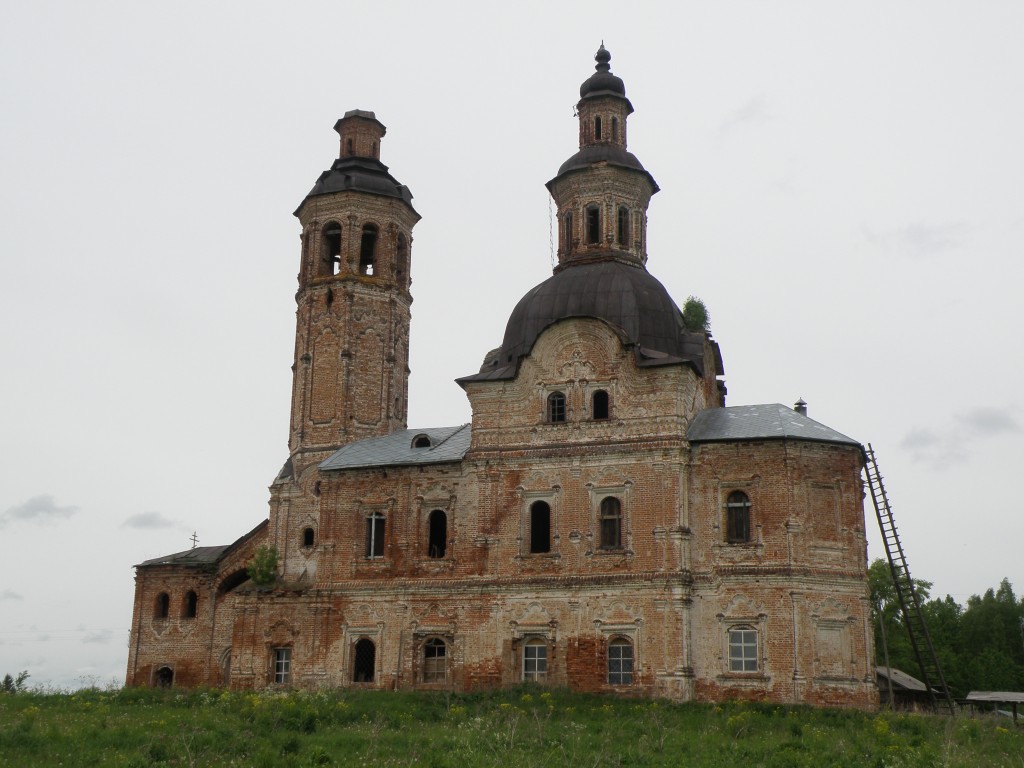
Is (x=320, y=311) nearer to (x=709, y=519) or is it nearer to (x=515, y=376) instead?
(x=515, y=376)

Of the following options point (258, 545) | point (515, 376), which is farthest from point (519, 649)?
point (258, 545)

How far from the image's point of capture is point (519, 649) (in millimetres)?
25469

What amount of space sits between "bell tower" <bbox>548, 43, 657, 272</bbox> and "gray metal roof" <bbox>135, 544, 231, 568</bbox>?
526 inches

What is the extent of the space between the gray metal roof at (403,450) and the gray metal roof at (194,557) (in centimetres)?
618

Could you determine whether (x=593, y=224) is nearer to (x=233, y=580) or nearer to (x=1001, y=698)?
(x=233, y=580)

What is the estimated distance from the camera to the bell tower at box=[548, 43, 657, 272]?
29891 mm

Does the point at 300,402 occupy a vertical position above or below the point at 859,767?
above

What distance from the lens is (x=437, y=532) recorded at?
2756cm

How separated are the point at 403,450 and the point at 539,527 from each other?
4.70 metres

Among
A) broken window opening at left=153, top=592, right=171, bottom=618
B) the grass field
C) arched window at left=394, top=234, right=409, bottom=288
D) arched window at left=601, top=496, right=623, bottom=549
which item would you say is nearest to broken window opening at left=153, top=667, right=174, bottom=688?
broken window opening at left=153, top=592, right=171, bottom=618

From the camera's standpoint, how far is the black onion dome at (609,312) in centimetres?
2673

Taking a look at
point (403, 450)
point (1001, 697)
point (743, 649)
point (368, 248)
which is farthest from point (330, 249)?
point (1001, 697)

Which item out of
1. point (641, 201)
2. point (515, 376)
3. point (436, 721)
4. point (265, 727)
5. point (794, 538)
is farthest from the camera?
point (641, 201)

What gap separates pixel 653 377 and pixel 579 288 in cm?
333
